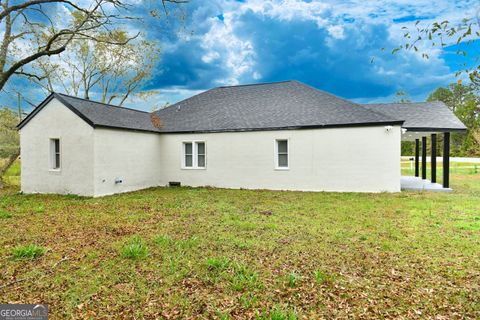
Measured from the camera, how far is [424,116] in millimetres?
14594

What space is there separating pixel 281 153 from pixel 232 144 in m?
2.66

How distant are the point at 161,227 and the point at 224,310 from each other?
421 centimetres

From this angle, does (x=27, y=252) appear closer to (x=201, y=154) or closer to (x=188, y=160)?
(x=201, y=154)

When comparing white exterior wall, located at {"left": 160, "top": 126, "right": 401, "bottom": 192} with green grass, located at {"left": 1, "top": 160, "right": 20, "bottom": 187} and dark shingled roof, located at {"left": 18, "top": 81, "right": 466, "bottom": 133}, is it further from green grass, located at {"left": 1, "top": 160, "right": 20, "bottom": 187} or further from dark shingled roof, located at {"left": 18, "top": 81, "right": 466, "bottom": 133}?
green grass, located at {"left": 1, "top": 160, "right": 20, "bottom": 187}

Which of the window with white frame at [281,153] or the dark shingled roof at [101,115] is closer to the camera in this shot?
the dark shingled roof at [101,115]

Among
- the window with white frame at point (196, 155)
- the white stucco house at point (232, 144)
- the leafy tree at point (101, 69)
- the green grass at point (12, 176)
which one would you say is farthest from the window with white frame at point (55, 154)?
the leafy tree at point (101, 69)

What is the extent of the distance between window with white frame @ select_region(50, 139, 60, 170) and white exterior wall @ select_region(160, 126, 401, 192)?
512 centimetres

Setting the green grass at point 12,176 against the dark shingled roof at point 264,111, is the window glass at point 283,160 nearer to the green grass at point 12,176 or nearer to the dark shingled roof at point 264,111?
the dark shingled roof at point 264,111

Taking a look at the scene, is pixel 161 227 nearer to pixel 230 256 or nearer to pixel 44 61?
pixel 230 256

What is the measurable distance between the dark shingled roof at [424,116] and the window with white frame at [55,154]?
15.4 m

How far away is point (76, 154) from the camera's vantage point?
41.7ft

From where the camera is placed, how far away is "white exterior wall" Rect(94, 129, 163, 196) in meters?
12.7

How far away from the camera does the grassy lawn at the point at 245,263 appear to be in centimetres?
369

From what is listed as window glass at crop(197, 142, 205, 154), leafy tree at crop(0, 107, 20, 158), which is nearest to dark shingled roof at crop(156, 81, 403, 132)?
window glass at crop(197, 142, 205, 154)
